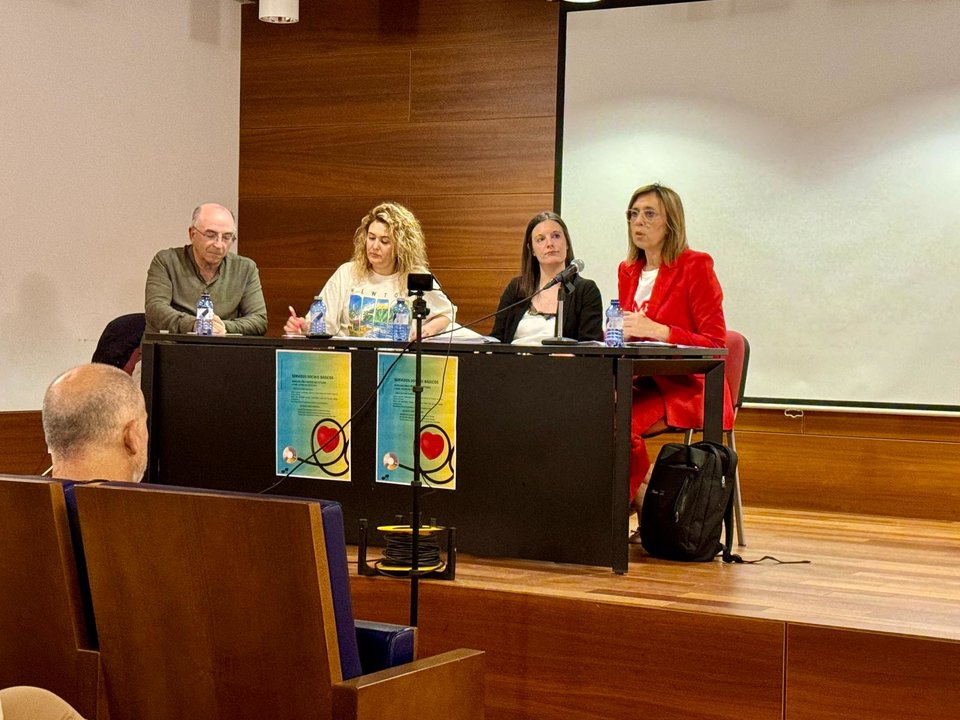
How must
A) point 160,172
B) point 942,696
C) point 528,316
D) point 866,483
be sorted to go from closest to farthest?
point 942,696
point 528,316
point 866,483
point 160,172

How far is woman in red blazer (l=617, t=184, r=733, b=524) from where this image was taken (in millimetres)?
4184

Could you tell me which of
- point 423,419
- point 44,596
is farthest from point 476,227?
point 44,596

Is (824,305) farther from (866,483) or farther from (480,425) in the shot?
(480,425)

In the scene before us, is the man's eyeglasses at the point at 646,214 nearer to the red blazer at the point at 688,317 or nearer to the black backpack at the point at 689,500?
the red blazer at the point at 688,317

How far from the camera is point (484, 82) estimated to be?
21.4ft

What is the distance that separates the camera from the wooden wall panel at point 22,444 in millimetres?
5781

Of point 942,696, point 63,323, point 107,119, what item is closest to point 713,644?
point 942,696

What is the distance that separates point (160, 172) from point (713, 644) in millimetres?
4648

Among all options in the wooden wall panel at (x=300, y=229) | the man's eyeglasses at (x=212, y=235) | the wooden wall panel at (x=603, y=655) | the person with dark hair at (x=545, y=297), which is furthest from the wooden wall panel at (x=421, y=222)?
the wooden wall panel at (x=603, y=655)

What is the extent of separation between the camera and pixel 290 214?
7.00m

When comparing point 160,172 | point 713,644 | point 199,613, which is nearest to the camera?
point 199,613

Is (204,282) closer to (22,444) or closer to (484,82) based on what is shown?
(22,444)

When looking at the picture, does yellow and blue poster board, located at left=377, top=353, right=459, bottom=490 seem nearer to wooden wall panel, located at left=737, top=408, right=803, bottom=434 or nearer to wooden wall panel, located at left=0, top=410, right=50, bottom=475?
wooden wall panel, located at left=737, top=408, right=803, bottom=434

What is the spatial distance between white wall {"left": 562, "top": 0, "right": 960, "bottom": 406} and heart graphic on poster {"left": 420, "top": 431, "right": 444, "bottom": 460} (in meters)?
2.49
